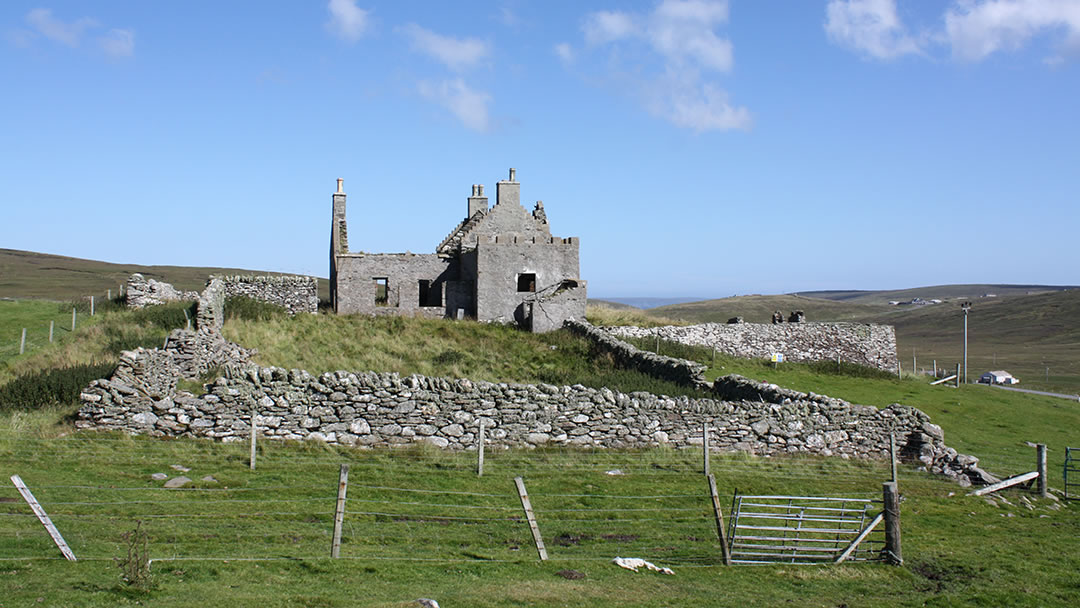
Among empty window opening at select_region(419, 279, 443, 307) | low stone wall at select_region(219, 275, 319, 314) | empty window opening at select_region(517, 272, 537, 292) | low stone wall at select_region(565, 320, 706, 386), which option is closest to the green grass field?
low stone wall at select_region(565, 320, 706, 386)

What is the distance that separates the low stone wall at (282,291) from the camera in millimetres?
40656

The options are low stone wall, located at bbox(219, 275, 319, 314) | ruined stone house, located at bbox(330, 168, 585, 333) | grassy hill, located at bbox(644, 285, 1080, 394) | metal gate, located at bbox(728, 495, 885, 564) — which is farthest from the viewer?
grassy hill, located at bbox(644, 285, 1080, 394)

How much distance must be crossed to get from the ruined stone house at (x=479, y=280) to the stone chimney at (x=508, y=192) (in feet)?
11.1

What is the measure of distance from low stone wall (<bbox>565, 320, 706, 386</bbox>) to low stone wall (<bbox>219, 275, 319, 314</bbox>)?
1266 centimetres

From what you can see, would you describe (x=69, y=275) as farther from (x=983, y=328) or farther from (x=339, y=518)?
(x=983, y=328)

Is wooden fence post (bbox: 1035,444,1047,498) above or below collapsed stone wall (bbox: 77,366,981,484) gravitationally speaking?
below

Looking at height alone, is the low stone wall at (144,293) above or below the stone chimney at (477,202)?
below

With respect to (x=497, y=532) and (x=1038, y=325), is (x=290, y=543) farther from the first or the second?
(x=1038, y=325)

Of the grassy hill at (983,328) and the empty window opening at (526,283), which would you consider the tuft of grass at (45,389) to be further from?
the grassy hill at (983,328)

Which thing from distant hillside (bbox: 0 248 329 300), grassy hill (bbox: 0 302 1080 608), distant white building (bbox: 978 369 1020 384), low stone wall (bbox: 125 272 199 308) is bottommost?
distant white building (bbox: 978 369 1020 384)

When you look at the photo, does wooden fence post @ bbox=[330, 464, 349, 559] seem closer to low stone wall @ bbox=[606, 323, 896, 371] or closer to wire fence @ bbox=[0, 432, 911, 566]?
wire fence @ bbox=[0, 432, 911, 566]

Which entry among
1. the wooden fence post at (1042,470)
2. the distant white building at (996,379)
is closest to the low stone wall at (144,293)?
the wooden fence post at (1042,470)

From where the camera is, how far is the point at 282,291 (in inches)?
1607

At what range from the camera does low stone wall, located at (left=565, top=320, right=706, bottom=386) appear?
84.2ft
